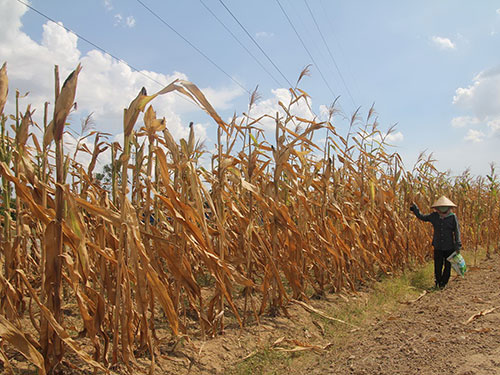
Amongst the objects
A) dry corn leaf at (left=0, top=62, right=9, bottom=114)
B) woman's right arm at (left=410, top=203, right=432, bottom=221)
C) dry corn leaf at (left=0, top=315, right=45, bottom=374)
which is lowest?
dry corn leaf at (left=0, top=315, right=45, bottom=374)

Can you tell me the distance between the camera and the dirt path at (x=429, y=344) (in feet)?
8.90

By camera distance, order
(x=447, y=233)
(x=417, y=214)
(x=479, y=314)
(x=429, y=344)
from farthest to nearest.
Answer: (x=417, y=214), (x=447, y=233), (x=479, y=314), (x=429, y=344)

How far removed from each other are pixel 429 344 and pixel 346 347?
2.25 ft

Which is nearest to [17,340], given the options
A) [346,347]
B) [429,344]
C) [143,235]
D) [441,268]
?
[143,235]

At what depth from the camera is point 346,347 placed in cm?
338

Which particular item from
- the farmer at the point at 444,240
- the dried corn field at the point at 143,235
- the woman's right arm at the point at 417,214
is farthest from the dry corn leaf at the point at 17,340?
the woman's right arm at the point at 417,214

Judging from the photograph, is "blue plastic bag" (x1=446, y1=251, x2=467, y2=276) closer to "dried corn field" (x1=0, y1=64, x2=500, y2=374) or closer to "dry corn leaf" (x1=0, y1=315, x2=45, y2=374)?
"dried corn field" (x1=0, y1=64, x2=500, y2=374)

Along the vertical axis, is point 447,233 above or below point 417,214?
below

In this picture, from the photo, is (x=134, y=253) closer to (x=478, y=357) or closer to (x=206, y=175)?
(x=206, y=175)

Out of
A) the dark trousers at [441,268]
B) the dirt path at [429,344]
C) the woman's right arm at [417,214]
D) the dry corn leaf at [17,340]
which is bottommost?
the dirt path at [429,344]

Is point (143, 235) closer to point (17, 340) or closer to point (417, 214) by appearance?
point (17, 340)

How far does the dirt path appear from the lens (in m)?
2.71

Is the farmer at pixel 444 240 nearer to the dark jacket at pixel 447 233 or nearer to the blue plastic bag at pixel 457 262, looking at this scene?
the dark jacket at pixel 447 233

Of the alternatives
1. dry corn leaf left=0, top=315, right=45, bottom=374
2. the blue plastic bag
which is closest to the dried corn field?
dry corn leaf left=0, top=315, right=45, bottom=374
